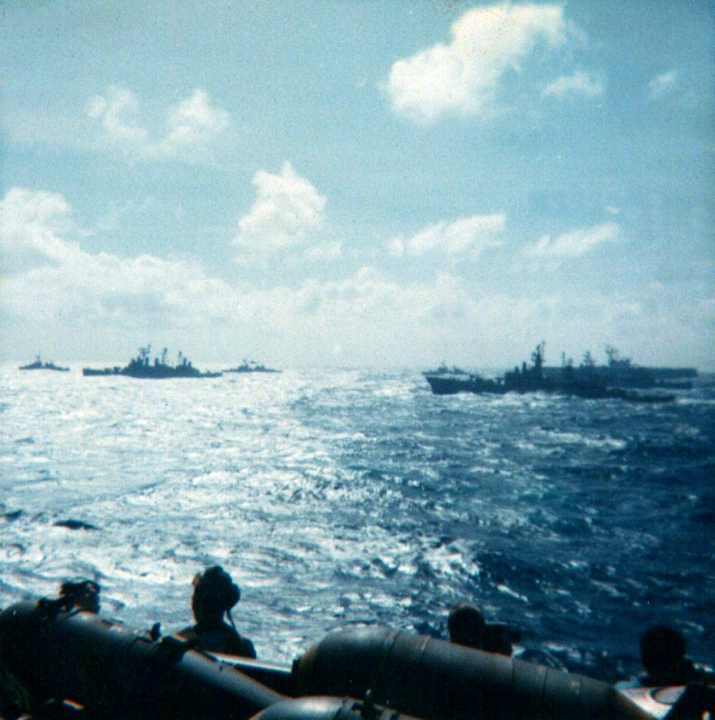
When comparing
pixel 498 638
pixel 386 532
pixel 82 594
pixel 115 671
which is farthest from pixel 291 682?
pixel 386 532

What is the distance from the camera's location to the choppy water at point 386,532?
12.6 meters

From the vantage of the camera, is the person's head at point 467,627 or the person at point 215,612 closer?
the person's head at point 467,627

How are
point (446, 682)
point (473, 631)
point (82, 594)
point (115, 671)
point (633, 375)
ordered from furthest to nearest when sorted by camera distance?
point (633, 375) → point (82, 594) → point (473, 631) → point (115, 671) → point (446, 682)

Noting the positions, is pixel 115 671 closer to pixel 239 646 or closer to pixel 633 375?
pixel 239 646

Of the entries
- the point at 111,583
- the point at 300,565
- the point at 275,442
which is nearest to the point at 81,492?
the point at 111,583

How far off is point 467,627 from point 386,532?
566 inches

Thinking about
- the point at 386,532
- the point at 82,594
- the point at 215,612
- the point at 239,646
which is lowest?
the point at 386,532

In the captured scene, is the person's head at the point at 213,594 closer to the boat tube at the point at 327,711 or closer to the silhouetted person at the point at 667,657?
the boat tube at the point at 327,711

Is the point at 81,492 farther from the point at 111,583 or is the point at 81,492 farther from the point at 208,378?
the point at 208,378

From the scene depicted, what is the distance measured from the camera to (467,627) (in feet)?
17.8

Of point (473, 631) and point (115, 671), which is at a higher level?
point (473, 631)

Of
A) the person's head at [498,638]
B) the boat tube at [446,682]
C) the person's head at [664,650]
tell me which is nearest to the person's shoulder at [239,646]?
the boat tube at [446,682]

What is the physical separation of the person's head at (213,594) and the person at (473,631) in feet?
8.95

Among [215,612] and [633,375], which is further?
[633,375]
